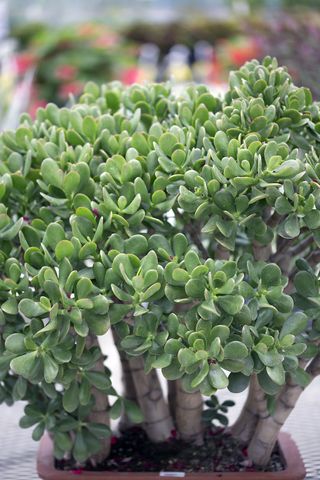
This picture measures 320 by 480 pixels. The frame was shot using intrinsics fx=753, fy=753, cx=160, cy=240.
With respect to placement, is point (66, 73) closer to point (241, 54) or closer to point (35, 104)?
point (35, 104)

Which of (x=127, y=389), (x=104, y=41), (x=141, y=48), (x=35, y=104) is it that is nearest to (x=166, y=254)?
(x=127, y=389)

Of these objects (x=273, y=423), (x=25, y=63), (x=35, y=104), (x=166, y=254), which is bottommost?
(x=35, y=104)

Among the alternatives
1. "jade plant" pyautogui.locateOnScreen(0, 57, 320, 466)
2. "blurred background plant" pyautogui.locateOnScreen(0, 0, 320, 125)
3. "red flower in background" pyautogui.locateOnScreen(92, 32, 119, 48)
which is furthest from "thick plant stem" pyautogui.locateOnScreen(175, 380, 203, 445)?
"red flower in background" pyautogui.locateOnScreen(92, 32, 119, 48)

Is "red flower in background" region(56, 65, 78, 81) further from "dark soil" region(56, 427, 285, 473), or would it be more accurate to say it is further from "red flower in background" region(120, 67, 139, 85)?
"dark soil" region(56, 427, 285, 473)

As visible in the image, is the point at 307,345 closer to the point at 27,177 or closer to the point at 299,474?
the point at 299,474

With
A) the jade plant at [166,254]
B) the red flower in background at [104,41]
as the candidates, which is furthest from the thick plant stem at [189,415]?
the red flower in background at [104,41]

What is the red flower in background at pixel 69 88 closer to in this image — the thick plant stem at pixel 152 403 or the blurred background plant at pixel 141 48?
the blurred background plant at pixel 141 48

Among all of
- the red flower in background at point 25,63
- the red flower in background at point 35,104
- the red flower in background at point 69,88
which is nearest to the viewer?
the red flower in background at point 35,104

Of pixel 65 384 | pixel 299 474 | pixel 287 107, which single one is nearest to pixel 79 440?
pixel 65 384
